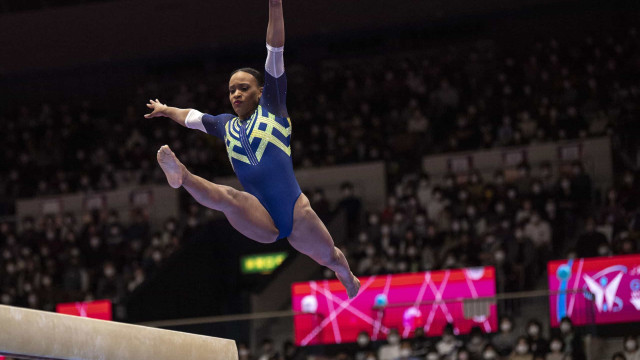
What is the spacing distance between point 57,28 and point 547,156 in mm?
11045

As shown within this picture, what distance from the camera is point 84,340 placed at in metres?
5.00

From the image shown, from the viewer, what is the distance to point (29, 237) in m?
17.7

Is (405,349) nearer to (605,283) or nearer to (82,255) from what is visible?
(605,283)

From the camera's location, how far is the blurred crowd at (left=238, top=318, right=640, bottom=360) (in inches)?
440

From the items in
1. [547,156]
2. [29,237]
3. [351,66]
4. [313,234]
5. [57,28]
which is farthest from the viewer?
[351,66]

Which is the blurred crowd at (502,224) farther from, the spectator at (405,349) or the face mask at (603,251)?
the spectator at (405,349)

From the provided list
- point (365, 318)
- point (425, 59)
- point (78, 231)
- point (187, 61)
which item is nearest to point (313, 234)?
point (365, 318)

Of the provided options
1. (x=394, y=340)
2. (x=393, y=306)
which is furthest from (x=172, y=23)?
(x=394, y=340)

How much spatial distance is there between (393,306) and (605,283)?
276 centimetres

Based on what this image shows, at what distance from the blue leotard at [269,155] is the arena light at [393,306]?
6260 millimetres

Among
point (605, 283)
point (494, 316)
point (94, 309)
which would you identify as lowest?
point (494, 316)

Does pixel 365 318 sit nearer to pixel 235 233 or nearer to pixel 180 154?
pixel 235 233

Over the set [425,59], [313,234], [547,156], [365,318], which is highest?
[425,59]

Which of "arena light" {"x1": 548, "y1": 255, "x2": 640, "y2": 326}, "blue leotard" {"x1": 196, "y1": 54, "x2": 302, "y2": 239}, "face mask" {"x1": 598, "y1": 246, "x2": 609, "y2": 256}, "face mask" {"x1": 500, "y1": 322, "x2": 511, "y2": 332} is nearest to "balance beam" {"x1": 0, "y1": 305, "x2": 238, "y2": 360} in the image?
"blue leotard" {"x1": 196, "y1": 54, "x2": 302, "y2": 239}
